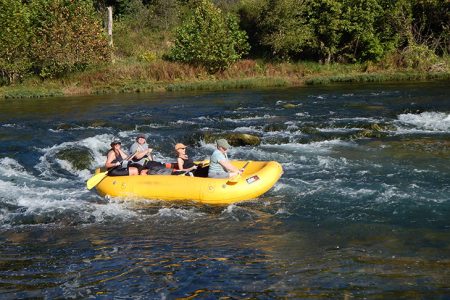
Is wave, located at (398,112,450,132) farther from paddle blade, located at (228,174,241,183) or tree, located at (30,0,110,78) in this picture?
tree, located at (30,0,110,78)

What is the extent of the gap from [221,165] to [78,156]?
5203 millimetres

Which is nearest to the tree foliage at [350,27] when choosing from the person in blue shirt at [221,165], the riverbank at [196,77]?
the riverbank at [196,77]

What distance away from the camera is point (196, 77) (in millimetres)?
30656

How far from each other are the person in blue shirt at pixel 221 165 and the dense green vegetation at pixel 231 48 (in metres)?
18.7

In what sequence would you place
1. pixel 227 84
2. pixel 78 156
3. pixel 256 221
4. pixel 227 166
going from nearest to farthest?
pixel 256 221 → pixel 227 166 → pixel 78 156 → pixel 227 84

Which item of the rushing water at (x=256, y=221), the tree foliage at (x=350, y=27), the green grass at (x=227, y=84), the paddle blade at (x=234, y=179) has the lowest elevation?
the green grass at (x=227, y=84)

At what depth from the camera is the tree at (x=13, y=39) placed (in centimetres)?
2828

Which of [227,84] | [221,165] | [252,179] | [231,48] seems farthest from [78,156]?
[231,48]

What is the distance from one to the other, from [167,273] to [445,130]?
11328 millimetres

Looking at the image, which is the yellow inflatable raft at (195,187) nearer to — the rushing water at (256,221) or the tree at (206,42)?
the rushing water at (256,221)

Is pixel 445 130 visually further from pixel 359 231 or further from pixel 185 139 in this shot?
pixel 359 231

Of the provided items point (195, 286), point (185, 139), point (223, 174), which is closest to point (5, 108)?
point (185, 139)

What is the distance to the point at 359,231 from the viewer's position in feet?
25.0

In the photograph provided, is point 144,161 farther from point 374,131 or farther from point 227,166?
point 374,131
